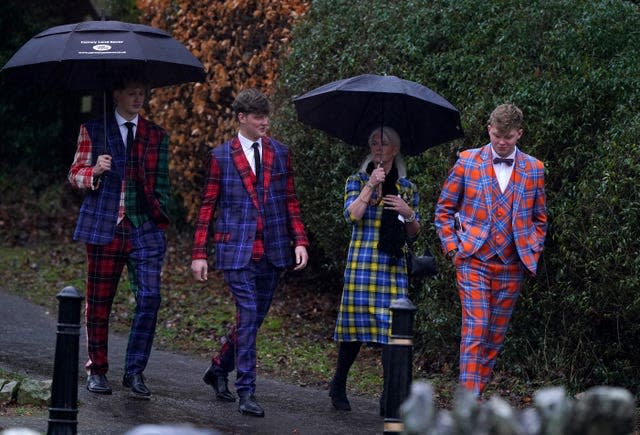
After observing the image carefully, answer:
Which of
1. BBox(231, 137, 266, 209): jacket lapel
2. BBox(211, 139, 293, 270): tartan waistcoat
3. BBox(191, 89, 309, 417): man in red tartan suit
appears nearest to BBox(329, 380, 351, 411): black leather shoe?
BBox(191, 89, 309, 417): man in red tartan suit

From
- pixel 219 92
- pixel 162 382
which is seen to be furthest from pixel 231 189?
pixel 219 92

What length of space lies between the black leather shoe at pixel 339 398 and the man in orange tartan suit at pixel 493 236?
35.8 inches

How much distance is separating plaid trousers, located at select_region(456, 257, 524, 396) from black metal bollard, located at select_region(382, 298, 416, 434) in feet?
4.95

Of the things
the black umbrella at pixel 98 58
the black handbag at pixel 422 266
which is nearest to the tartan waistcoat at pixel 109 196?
the black umbrella at pixel 98 58

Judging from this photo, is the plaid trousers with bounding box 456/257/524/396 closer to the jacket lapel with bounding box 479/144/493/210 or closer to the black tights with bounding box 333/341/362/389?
the jacket lapel with bounding box 479/144/493/210

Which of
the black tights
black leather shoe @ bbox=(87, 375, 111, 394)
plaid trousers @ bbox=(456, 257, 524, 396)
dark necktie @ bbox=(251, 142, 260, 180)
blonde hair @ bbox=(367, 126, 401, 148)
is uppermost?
blonde hair @ bbox=(367, 126, 401, 148)

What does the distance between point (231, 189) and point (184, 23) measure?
610 centimetres

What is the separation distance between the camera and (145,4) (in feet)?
43.5

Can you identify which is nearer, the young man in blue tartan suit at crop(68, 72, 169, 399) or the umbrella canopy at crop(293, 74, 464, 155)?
the umbrella canopy at crop(293, 74, 464, 155)

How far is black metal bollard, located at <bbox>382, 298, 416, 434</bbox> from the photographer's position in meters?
5.21

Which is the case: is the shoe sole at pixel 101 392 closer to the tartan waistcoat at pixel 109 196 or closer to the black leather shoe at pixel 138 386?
the black leather shoe at pixel 138 386

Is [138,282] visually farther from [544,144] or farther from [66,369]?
[544,144]

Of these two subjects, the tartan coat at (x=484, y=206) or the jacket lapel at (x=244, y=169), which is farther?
the jacket lapel at (x=244, y=169)

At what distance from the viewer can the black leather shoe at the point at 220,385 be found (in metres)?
7.33
